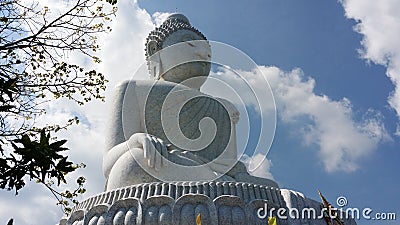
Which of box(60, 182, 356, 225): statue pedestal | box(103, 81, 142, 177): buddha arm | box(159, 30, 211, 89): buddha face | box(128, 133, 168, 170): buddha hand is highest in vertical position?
box(159, 30, 211, 89): buddha face

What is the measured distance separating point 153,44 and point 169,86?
1364 millimetres

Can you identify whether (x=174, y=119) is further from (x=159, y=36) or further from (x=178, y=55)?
(x=159, y=36)

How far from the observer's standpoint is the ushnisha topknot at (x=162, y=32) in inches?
338

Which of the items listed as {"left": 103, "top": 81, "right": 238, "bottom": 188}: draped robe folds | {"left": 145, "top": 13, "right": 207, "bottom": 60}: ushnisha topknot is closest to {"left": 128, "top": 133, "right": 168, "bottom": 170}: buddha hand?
{"left": 103, "top": 81, "right": 238, "bottom": 188}: draped robe folds

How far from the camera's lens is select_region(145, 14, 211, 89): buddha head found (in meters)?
8.28

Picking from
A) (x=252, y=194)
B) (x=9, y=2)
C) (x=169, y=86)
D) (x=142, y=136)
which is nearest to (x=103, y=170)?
(x=142, y=136)

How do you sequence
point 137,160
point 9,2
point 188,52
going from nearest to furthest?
point 9,2 → point 137,160 → point 188,52

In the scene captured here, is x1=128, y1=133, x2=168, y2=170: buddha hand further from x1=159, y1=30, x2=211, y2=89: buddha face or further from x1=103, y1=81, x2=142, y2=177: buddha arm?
x1=159, y1=30, x2=211, y2=89: buddha face

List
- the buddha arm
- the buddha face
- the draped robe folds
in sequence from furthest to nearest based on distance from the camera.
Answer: the buddha face → the draped robe folds → the buddha arm

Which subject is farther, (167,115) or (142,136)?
(167,115)

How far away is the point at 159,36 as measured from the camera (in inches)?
339

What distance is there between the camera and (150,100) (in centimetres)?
741

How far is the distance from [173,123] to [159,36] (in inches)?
80.9

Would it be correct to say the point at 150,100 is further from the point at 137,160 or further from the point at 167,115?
the point at 137,160
